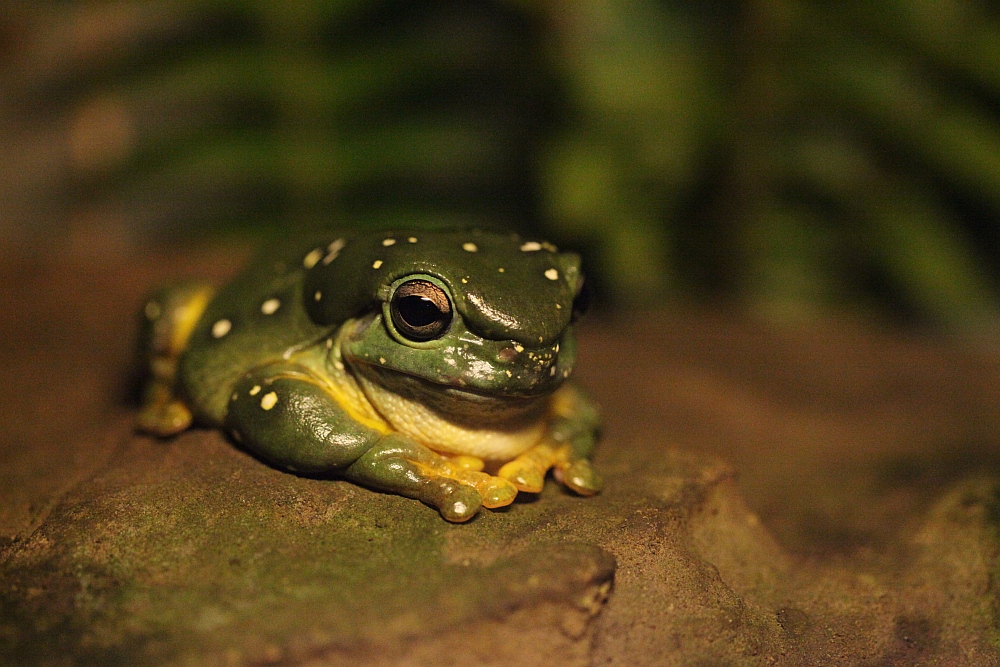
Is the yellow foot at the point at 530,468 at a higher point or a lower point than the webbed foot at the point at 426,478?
higher

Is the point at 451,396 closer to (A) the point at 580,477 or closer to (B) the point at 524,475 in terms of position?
(B) the point at 524,475

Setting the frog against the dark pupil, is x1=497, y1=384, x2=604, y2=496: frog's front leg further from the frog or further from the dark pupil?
the dark pupil

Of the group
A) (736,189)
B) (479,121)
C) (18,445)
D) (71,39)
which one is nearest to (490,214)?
(479,121)

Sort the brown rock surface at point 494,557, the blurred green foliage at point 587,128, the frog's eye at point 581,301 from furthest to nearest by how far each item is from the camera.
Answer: the blurred green foliage at point 587,128 < the frog's eye at point 581,301 < the brown rock surface at point 494,557

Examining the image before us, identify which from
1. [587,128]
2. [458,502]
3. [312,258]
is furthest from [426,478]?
[587,128]

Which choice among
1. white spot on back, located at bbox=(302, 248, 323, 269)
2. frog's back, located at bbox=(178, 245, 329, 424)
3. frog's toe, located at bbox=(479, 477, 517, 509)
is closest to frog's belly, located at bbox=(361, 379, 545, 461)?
frog's toe, located at bbox=(479, 477, 517, 509)

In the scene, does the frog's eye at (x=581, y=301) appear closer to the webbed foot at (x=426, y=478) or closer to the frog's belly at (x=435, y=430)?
the frog's belly at (x=435, y=430)

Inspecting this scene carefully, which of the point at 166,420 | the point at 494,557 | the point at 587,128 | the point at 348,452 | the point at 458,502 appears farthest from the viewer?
the point at 587,128

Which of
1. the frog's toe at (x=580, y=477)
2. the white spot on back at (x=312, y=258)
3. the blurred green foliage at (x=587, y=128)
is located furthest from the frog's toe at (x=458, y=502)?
the blurred green foliage at (x=587, y=128)
